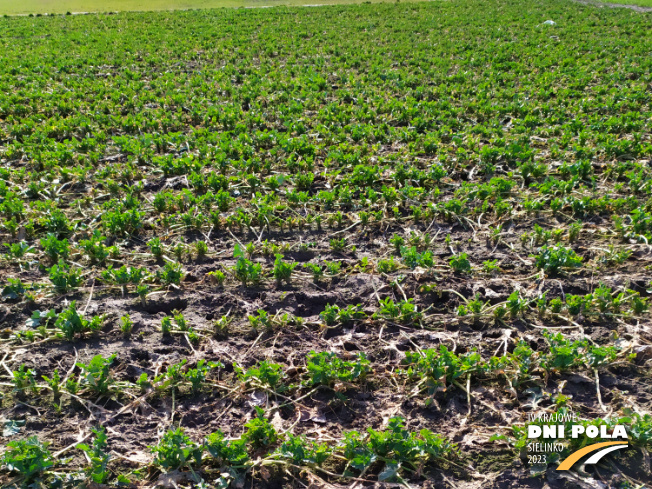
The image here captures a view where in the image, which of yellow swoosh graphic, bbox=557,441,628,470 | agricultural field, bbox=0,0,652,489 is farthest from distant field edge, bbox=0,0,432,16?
yellow swoosh graphic, bbox=557,441,628,470

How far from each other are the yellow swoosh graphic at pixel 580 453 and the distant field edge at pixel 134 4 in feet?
103

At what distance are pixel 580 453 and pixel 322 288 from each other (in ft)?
7.27

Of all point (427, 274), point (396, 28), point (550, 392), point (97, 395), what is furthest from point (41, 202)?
point (396, 28)

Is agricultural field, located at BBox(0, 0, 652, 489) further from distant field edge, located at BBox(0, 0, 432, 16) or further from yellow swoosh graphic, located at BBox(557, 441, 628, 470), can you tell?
distant field edge, located at BBox(0, 0, 432, 16)

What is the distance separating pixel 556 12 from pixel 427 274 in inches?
787

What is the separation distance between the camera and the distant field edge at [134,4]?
30734 mm

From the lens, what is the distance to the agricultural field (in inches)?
112

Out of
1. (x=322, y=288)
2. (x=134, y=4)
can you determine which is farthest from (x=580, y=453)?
(x=134, y=4)

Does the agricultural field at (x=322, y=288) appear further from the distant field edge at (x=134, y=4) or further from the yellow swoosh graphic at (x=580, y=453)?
the distant field edge at (x=134, y=4)

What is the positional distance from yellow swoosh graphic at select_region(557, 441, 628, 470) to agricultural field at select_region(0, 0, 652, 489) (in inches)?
1.5

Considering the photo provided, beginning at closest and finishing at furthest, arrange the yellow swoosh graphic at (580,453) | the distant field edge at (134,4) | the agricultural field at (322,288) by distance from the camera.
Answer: the yellow swoosh graphic at (580,453) → the agricultural field at (322,288) → the distant field edge at (134,4)

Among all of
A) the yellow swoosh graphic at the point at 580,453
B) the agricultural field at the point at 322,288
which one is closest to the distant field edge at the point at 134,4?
the agricultural field at the point at 322,288

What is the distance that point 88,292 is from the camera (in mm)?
4227

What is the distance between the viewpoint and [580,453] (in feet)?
9.04
